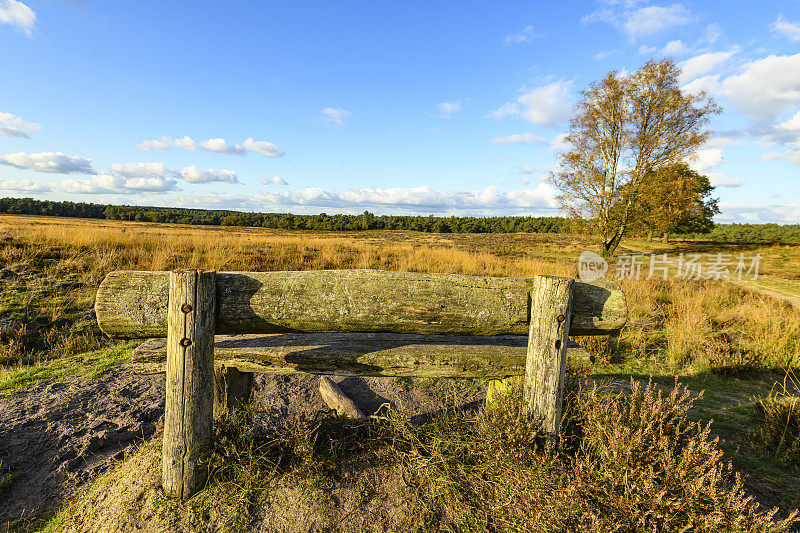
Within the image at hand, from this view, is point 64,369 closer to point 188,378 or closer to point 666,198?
point 188,378

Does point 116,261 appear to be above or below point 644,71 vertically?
below

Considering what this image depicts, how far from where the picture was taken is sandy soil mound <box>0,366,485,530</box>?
9.95 feet

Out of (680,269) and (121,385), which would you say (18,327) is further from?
(680,269)

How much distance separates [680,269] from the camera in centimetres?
1606

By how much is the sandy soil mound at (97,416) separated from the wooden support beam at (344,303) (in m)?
1.15

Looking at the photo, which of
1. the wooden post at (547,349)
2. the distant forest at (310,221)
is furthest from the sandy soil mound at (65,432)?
the distant forest at (310,221)

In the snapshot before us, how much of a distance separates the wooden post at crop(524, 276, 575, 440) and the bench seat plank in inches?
12.3

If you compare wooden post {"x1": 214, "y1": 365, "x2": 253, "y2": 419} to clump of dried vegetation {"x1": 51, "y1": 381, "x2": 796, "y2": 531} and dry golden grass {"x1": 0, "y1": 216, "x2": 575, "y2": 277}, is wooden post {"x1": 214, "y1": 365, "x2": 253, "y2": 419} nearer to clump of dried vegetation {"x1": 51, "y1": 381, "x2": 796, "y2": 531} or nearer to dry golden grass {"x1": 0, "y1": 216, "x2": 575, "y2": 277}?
clump of dried vegetation {"x1": 51, "y1": 381, "x2": 796, "y2": 531}

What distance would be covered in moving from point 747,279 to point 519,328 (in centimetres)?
1916

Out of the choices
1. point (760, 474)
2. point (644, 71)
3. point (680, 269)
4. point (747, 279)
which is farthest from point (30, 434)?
point (644, 71)

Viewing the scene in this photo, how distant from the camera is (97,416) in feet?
13.3

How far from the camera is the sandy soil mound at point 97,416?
9.95 ft

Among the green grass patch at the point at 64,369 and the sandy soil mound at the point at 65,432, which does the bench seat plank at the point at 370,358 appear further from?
the green grass patch at the point at 64,369

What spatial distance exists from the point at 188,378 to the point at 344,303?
1244mm
